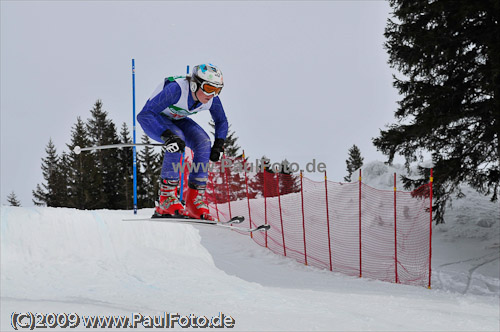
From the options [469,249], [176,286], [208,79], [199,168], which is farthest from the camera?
[469,249]

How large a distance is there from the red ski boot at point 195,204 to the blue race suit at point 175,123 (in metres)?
0.06

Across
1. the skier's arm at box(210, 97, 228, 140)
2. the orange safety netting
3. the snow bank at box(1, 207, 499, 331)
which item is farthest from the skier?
the orange safety netting

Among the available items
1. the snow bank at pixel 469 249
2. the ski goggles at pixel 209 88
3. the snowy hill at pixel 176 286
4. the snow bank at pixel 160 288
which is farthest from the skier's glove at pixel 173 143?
the snow bank at pixel 469 249

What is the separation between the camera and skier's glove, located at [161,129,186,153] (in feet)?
7.23

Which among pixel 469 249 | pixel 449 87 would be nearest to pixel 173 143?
pixel 449 87

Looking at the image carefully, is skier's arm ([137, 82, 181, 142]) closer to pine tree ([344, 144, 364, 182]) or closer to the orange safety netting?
the orange safety netting

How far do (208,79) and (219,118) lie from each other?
43 cm

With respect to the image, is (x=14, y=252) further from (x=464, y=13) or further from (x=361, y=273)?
(x=464, y=13)

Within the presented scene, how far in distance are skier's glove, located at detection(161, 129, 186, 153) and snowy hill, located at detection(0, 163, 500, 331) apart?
3.44m

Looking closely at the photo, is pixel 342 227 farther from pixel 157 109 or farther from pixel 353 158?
pixel 353 158

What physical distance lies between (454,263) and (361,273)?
139 inches

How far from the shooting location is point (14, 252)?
681 centimetres

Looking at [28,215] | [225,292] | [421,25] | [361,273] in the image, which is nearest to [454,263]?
[361,273]

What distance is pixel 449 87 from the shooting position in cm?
1091
